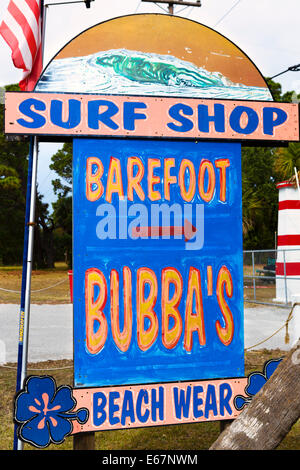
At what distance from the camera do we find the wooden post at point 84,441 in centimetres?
408

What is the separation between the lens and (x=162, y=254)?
14.1ft

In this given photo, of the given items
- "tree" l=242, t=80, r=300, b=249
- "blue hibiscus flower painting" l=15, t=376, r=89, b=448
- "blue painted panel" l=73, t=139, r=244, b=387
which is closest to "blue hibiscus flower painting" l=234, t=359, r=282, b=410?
"blue painted panel" l=73, t=139, r=244, b=387

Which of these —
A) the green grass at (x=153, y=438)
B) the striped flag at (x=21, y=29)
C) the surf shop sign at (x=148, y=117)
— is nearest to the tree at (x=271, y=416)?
the green grass at (x=153, y=438)

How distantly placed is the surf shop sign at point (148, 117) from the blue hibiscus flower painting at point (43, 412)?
2.19 m

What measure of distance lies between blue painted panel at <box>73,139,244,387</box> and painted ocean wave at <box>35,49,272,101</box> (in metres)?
0.50

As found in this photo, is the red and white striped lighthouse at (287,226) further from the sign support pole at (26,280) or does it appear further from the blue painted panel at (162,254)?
the sign support pole at (26,280)

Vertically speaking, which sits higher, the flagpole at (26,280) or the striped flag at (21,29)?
the striped flag at (21,29)

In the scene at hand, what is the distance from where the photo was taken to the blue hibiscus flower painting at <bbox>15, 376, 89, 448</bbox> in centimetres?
386

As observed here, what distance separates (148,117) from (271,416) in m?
2.71

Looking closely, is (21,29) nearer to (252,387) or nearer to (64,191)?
(252,387)

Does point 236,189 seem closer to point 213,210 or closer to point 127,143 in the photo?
point 213,210

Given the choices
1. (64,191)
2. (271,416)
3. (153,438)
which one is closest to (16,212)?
(64,191)

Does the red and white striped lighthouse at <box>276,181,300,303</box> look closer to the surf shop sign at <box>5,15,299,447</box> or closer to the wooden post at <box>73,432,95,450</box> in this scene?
the surf shop sign at <box>5,15,299,447</box>

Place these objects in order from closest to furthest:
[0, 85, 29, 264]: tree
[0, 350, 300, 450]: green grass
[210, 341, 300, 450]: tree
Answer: [210, 341, 300, 450]: tree < [0, 350, 300, 450]: green grass < [0, 85, 29, 264]: tree
